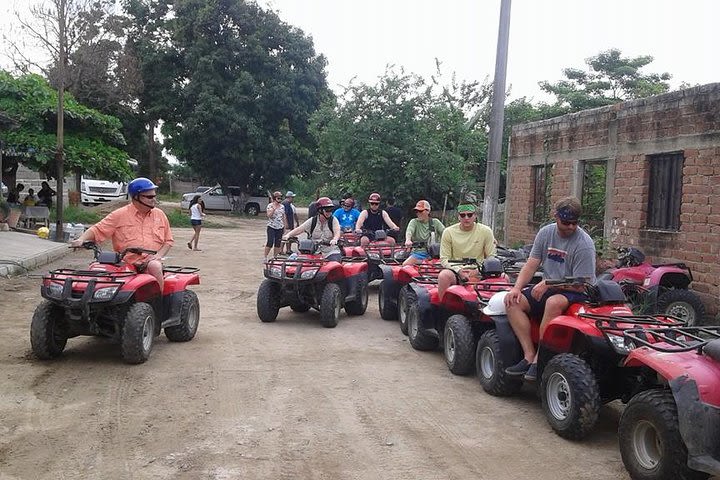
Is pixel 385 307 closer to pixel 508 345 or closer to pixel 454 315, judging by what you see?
pixel 454 315

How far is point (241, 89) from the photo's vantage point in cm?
3616

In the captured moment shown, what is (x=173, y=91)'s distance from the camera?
124 feet

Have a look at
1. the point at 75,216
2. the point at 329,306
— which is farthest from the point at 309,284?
the point at 75,216

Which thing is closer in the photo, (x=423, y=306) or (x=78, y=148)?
(x=423, y=306)

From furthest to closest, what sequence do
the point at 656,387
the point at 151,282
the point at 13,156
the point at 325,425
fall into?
the point at 13,156 → the point at 151,282 → the point at 325,425 → the point at 656,387

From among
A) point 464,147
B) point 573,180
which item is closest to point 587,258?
point 573,180

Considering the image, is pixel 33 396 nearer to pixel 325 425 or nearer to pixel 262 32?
pixel 325 425

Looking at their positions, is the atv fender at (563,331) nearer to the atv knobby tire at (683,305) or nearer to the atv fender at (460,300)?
the atv fender at (460,300)

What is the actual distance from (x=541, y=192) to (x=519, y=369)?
10.0 metres

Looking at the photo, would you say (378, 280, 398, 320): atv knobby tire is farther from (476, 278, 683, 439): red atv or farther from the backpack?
(476, 278, 683, 439): red atv

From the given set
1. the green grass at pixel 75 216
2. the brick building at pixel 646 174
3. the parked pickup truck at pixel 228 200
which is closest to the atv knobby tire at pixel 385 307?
the brick building at pixel 646 174

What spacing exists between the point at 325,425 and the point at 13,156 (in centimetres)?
1912

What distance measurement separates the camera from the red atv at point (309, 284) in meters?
9.77

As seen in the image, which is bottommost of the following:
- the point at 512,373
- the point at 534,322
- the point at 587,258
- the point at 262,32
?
the point at 512,373
